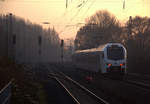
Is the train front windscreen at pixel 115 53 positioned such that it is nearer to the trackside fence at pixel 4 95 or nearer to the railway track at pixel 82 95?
the railway track at pixel 82 95

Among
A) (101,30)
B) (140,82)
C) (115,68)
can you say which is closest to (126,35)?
(101,30)

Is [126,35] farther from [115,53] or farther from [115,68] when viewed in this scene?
[115,68]

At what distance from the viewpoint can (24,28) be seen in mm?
133000

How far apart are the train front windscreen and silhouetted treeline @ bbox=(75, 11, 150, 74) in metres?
10.2

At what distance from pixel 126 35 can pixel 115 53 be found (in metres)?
34.7

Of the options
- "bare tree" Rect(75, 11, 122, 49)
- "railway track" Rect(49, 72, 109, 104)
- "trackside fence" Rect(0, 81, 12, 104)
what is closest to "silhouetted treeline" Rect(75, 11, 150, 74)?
"bare tree" Rect(75, 11, 122, 49)

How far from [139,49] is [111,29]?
2202 centimetres

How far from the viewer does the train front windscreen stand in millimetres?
29578

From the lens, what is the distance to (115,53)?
1174 inches

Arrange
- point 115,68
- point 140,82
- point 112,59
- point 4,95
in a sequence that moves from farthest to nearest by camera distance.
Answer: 1. point 112,59
2. point 115,68
3. point 140,82
4. point 4,95

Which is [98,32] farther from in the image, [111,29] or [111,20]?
[111,20]

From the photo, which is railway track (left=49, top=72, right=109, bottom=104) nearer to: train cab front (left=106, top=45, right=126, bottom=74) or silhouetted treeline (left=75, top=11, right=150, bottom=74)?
train cab front (left=106, top=45, right=126, bottom=74)

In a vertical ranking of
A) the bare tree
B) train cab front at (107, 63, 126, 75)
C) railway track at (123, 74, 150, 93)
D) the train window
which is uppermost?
the bare tree

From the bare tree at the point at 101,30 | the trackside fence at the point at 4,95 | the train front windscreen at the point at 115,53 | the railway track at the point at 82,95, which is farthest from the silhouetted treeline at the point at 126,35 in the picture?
the trackside fence at the point at 4,95
